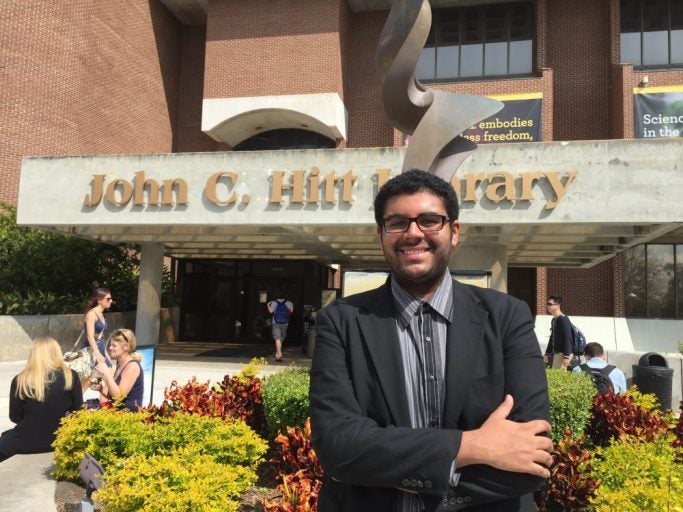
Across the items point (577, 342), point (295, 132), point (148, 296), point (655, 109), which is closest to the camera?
point (577, 342)

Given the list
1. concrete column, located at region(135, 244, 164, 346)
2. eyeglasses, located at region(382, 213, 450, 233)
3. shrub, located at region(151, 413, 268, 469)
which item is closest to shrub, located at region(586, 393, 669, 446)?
shrub, located at region(151, 413, 268, 469)

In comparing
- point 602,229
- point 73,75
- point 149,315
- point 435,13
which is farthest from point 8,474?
point 435,13

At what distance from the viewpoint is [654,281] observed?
20750 millimetres

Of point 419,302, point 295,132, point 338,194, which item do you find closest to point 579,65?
point 295,132

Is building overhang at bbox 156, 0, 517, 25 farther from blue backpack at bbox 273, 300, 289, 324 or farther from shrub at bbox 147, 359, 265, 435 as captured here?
shrub at bbox 147, 359, 265, 435

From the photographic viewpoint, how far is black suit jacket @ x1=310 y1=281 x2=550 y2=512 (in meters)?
1.57

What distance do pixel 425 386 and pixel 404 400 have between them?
0.09 meters

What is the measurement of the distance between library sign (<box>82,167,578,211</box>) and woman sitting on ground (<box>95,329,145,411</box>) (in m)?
7.06

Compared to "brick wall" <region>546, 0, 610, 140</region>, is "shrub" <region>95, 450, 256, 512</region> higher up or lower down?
lower down

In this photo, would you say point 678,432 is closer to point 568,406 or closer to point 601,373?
point 568,406

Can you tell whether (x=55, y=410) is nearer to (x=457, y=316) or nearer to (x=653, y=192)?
(x=457, y=316)

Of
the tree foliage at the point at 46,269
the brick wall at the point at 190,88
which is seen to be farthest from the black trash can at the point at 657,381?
the brick wall at the point at 190,88

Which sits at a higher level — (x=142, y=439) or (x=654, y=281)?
(x=654, y=281)

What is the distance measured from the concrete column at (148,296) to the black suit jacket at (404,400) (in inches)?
579
